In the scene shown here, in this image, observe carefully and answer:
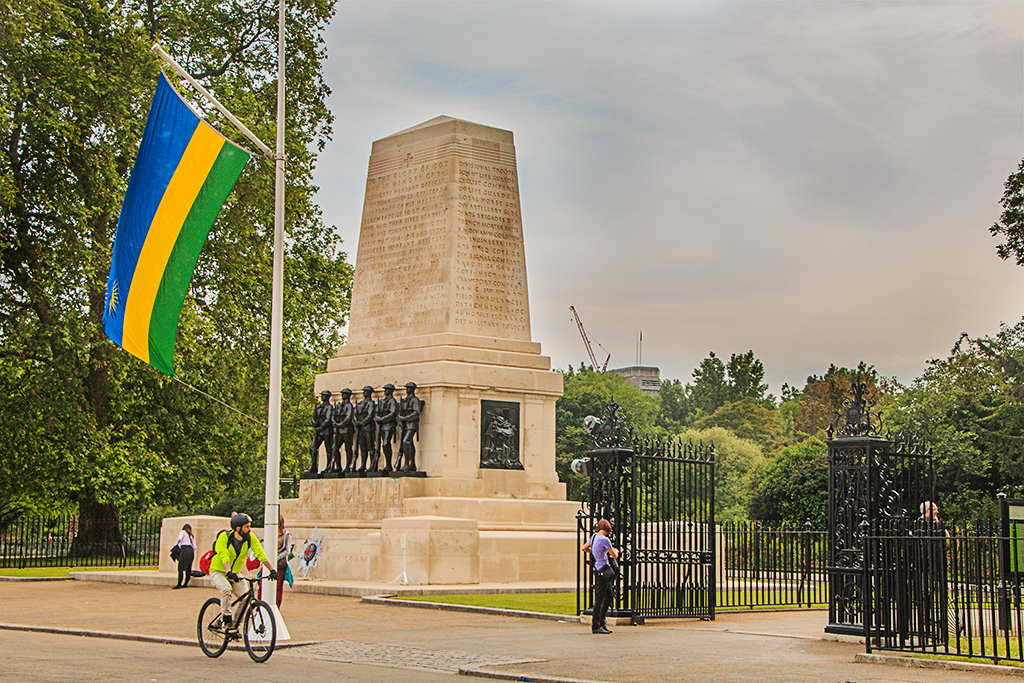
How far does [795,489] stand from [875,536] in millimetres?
32239

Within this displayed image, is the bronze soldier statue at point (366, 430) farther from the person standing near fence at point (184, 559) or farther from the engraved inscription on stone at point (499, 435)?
the person standing near fence at point (184, 559)

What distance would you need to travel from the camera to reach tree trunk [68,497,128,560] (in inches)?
1532

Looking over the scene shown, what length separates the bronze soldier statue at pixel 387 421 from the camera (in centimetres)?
2764

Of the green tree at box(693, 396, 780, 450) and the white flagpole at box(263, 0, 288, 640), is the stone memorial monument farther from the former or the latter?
the green tree at box(693, 396, 780, 450)

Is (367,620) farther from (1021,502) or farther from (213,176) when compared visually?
(1021,502)

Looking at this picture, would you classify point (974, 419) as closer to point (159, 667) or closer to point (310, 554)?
point (310, 554)

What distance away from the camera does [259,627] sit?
14.0 m

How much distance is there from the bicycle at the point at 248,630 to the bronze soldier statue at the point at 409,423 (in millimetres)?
12656

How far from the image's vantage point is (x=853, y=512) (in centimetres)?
1600

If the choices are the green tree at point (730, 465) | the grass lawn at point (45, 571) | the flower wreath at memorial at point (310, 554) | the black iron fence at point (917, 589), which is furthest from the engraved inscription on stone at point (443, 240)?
the green tree at point (730, 465)

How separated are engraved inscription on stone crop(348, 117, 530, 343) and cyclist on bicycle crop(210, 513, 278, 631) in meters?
13.9

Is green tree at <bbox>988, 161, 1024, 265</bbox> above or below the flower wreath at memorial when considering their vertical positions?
above

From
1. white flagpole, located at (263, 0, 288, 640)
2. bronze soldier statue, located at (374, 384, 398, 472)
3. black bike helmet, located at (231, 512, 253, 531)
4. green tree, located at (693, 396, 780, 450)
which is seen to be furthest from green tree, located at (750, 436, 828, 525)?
green tree, located at (693, 396, 780, 450)

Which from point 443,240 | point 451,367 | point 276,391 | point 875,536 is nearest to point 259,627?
point 276,391
